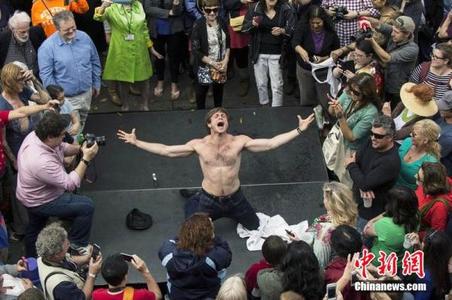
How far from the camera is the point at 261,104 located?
9469mm

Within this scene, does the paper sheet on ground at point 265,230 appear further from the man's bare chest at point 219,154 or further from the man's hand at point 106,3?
the man's hand at point 106,3

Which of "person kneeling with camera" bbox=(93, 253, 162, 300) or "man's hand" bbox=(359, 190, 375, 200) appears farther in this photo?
"man's hand" bbox=(359, 190, 375, 200)

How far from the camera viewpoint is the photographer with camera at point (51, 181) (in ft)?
20.4

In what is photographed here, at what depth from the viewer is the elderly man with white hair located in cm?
762

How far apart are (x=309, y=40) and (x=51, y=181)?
3708 millimetres

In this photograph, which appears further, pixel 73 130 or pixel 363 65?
pixel 363 65

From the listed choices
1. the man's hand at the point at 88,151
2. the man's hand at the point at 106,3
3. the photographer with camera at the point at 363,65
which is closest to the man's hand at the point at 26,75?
the man's hand at the point at 88,151

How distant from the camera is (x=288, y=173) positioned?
26.7ft

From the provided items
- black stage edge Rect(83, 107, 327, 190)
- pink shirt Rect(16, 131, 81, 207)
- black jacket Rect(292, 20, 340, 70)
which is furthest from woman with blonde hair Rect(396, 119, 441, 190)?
pink shirt Rect(16, 131, 81, 207)

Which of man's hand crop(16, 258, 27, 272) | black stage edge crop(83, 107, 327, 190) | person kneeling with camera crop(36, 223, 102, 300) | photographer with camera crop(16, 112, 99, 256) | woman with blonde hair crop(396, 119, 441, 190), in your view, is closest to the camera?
person kneeling with camera crop(36, 223, 102, 300)

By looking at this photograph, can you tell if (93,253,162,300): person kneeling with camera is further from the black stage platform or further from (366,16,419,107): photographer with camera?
(366,16,419,107): photographer with camera

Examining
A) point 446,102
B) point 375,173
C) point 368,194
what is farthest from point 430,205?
point 446,102

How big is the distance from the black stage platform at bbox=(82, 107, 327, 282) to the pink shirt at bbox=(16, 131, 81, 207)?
3.08 feet

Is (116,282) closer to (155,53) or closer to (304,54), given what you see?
(304,54)
